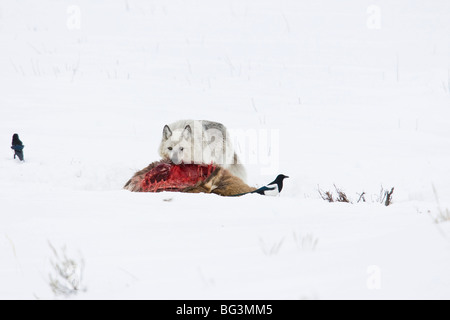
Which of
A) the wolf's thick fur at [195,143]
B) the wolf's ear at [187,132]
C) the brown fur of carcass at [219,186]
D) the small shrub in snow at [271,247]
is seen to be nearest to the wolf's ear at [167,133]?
the wolf's thick fur at [195,143]

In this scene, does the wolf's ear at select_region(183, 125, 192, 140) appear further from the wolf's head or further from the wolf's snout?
the wolf's snout

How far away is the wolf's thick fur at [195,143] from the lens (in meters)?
3.95

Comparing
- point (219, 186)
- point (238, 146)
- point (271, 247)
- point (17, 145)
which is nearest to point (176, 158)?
point (219, 186)

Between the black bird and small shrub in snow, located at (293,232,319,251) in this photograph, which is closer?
small shrub in snow, located at (293,232,319,251)

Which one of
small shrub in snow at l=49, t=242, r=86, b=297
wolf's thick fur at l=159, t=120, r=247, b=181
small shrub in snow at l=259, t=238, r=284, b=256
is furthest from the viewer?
wolf's thick fur at l=159, t=120, r=247, b=181

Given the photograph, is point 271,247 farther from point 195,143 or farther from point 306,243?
point 195,143

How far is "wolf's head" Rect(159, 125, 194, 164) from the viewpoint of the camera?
154 inches

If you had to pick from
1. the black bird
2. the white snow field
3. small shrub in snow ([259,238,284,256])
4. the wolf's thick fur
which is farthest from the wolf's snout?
the black bird

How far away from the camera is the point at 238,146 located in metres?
6.96

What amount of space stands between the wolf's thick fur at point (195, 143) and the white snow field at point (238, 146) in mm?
565

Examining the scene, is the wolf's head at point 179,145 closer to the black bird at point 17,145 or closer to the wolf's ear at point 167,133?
the wolf's ear at point 167,133

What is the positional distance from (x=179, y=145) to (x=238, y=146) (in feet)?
10.1

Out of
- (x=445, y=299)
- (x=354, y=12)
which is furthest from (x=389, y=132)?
(x=354, y=12)

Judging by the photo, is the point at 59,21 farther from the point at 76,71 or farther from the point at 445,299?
the point at 445,299
